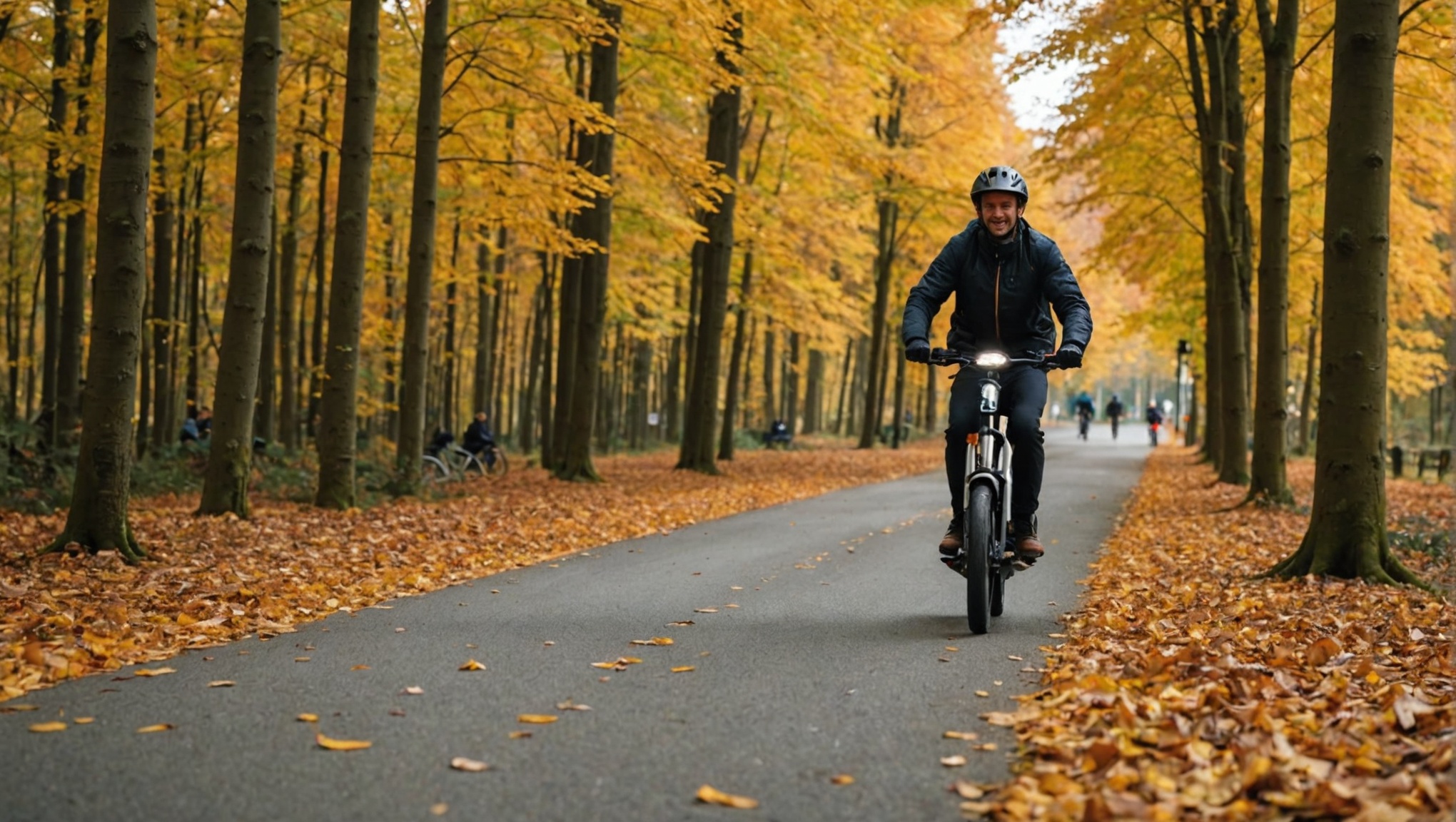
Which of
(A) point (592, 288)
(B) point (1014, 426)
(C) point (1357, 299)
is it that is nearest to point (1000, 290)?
(B) point (1014, 426)

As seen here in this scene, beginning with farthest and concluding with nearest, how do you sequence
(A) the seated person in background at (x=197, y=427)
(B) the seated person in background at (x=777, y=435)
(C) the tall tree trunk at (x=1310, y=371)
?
(B) the seated person in background at (x=777, y=435) → (C) the tall tree trunk at (x=1310, y=371) → (A) the seated person in background at (x=197, y=427)

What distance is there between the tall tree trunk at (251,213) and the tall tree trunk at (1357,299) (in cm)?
864

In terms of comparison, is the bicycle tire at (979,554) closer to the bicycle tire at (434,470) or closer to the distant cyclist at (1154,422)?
the bicycle tire at (434,470)

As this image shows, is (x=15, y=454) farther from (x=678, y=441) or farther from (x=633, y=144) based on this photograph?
(x=678, y=441)

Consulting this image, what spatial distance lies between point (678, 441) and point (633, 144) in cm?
2369

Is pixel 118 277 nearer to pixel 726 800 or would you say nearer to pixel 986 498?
pixel 986 498

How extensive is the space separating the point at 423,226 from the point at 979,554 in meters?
9.95

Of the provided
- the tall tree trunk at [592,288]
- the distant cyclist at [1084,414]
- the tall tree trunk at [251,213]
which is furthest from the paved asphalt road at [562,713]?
the distant cyclist at [1084,414]

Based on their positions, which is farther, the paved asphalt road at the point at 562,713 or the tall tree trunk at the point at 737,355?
the tall tree trunk at the point at 737,355

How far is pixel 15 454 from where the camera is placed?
1389 centimetres

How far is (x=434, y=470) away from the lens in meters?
18.9

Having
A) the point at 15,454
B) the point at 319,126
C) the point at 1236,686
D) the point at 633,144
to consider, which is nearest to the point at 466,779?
the point at 1236,686

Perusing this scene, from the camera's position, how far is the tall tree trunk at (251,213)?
1115 centimetres

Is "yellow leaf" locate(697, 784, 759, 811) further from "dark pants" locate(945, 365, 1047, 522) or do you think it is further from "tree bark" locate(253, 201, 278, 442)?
"tree bark" locate(253, 201, 278, 442)
